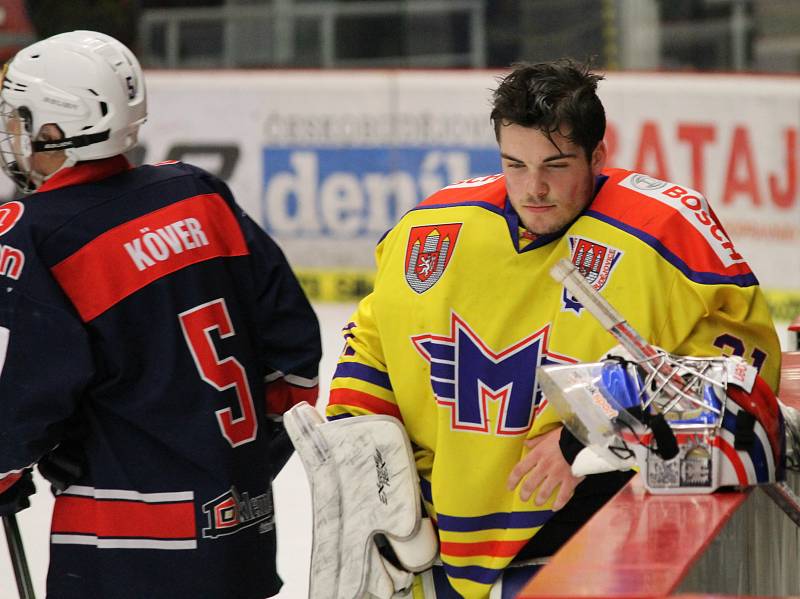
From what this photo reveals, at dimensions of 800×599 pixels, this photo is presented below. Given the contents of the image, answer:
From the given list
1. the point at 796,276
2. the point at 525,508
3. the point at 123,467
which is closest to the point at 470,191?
the point at 525,508

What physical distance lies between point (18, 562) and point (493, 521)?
0.99 metres

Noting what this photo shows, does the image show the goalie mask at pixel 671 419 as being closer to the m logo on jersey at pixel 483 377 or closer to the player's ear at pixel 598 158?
the m logo on jersey at pixel 483 377

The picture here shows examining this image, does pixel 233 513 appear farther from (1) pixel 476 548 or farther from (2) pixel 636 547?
(2) pixel 636 547

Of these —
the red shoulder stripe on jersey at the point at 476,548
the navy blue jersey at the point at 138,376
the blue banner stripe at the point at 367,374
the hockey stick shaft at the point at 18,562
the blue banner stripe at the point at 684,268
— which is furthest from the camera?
the hockey stick shaft at the point at 18,562

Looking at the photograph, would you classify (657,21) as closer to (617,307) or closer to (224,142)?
(224,142)

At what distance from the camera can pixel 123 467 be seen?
83.9 inches

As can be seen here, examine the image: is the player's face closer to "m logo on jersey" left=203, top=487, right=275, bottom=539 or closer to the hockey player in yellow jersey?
the hockey player in yellow jersey

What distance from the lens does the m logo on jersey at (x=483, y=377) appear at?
1741 mm

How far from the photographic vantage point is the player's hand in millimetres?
1648

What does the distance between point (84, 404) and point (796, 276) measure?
4.81 metres

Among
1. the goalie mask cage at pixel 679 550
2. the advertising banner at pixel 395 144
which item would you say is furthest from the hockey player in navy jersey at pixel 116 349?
the advertising banner at pixel 395 144

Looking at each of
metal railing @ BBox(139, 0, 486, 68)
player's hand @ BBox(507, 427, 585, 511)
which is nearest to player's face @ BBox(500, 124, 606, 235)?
player's hand @ BBox(507, 427, 585, 511)

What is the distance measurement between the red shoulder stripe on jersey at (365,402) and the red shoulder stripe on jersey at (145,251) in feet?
1.42

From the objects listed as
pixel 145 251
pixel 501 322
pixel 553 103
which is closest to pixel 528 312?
pixel 501 322
